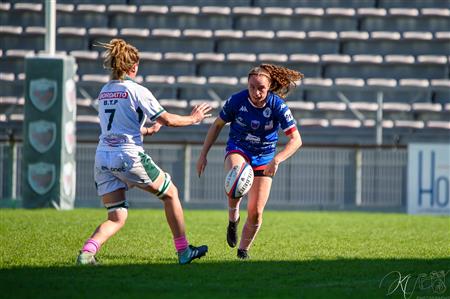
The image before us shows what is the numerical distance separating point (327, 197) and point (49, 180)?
221 inches

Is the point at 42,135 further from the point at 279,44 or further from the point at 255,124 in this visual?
the point at 255,124

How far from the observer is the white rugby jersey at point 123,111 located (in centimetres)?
817

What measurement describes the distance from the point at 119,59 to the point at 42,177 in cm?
977

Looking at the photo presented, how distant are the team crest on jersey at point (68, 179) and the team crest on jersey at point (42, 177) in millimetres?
252

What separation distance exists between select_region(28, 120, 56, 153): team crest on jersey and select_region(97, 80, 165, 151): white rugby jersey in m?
9.68

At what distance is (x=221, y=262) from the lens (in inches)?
343

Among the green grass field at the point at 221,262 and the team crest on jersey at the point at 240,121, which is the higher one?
the team crest on jersey at the point at 240,121

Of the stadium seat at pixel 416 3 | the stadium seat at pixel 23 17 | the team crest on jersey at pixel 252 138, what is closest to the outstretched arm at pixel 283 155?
the team crest on jersey at pixel 252 138

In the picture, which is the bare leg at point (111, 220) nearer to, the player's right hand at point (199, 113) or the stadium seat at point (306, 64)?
the player's right hand at point (199, 113)

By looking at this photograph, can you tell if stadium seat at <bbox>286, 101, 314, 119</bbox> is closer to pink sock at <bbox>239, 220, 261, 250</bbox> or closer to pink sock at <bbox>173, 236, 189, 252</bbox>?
pink sock at <bbox>239, 220, 261, 250</bbox>

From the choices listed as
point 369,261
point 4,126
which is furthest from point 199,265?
point 4,126

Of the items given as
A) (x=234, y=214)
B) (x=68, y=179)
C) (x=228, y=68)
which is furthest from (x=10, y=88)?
(x=234, y=214)

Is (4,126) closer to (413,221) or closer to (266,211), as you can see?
(266,211)

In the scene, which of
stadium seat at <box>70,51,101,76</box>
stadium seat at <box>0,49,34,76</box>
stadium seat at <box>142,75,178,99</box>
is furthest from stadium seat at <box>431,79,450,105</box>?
stadium seat at <box>0,49,34,76</box>
